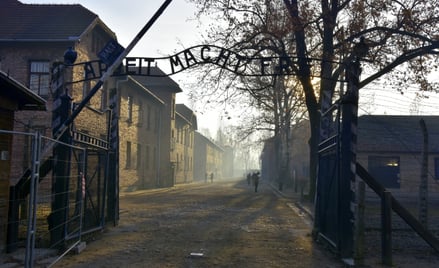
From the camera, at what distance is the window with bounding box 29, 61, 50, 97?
80.7 ft

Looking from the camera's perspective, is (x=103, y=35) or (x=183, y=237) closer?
(x=183, y=237)

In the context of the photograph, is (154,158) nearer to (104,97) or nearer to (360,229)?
(104,97)

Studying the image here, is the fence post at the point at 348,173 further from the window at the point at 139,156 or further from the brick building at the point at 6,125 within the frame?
the window at the point at 139,156

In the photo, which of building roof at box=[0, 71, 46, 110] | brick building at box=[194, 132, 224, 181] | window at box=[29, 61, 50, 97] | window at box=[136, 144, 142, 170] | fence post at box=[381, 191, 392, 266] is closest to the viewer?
building roof at box=[0, 71, 46, 110]

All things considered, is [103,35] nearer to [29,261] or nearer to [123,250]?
[123,250]

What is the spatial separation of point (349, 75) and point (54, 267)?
6.52 metres

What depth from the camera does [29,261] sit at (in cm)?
625

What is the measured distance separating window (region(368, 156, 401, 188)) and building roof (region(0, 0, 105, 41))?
20989 mm

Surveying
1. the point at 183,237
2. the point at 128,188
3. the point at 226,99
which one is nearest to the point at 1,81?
the point at 183,237

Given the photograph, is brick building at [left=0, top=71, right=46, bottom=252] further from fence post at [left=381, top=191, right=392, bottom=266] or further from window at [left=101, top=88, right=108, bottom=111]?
window at [left=101, top=88, right=108, bottom=111]

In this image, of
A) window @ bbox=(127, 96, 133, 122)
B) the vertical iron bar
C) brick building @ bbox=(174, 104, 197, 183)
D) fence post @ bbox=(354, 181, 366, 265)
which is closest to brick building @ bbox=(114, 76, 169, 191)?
window @ bbox=(127, 96, 133, 122)

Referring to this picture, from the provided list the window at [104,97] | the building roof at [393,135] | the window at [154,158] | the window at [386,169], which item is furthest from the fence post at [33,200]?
the window at [154,158]

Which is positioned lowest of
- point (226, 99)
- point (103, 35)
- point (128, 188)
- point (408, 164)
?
point (128, 188)

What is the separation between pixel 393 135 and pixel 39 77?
2359 cm
